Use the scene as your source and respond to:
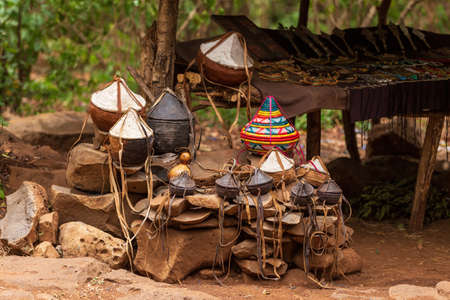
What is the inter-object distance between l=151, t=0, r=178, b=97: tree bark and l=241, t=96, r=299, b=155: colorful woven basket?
110 centimetres

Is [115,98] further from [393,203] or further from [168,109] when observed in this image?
[393,203]

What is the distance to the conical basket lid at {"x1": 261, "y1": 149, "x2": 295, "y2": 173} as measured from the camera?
4926 millimetres

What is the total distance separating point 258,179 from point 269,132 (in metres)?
0.57

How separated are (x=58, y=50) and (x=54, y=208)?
7616 millimetres

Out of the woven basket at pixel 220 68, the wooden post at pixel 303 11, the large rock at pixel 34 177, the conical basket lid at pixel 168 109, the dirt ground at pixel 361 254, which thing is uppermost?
the wooden post at pixel 303 11

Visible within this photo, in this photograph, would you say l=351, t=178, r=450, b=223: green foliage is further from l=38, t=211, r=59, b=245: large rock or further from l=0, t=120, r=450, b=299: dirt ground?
l=38, t=211, r=59, b=245: large rock

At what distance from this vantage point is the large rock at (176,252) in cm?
470

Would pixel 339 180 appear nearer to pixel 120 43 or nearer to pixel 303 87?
pixel 303 87

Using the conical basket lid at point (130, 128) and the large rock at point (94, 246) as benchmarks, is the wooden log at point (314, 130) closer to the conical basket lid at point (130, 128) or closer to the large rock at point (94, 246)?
the conical basket lid at point (130, 128)

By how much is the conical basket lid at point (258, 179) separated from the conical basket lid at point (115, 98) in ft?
Answer: 3.64

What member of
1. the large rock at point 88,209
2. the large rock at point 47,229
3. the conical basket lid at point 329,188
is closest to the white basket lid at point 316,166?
the conical basket lid at point 329,188

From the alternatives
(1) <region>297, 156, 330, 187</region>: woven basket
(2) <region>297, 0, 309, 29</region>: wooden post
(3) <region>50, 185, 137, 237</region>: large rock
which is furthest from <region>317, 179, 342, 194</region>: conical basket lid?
(2) <region>297, 0, 309, 29</region>: wooden post

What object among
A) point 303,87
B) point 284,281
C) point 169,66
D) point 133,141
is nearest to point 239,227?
point 284,281

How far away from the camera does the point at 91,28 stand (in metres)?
11.9
